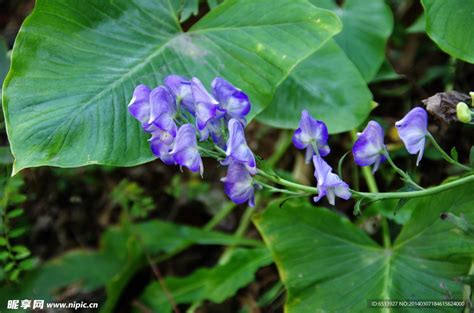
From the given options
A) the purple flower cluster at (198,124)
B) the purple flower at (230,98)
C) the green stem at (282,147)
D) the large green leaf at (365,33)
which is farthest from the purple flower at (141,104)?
the green stem at (282,147)

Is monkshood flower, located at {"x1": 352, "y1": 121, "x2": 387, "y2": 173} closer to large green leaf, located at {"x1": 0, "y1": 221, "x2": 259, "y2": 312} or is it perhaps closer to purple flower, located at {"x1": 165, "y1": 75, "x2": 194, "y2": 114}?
purple flower, located at {"x1": 165, "y1": 75, "x2": 194, "y2": 114}

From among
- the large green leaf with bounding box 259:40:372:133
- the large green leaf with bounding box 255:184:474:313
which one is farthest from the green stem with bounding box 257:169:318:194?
the large green leaf with bounding box 259:40:372:133

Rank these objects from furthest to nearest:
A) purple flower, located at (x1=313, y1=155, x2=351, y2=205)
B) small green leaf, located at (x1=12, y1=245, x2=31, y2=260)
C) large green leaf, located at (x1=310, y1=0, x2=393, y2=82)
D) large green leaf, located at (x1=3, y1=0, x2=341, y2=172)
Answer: large green leaf, located at (x1=310, y1=0, x2=393, y2=82), small green leaf, located at (x1=12, y1=245, x2=31, y2=260), large green leaf, located at (x1=3, y1=0, x2=341, y2=172), purple flower, located at (x1=313, y1=155, x2=351, y2=205)

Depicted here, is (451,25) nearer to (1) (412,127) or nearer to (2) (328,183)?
(1) (412,127)

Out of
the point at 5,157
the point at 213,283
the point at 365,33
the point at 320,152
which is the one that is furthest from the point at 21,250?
the point at 365,33

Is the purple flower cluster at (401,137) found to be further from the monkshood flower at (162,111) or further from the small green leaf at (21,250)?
the small green leaf at (21,250)

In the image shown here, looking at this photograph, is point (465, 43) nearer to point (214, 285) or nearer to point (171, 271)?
point (214, 285)
